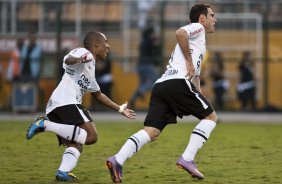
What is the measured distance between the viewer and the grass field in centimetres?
941

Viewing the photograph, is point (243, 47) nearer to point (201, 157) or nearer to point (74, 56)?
point (201, 157)

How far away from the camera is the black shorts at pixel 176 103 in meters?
9.10

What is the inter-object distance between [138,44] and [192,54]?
14.1 m

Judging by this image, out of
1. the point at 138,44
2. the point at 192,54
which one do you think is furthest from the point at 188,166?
the point at 138,44

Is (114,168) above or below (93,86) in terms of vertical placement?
below

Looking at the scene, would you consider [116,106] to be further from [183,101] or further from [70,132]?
[183,101]

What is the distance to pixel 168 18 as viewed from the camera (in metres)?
23.1

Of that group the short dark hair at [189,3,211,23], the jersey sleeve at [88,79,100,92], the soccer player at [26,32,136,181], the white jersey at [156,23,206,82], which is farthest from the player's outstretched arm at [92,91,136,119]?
the short dark hair at [189,3,211,23]

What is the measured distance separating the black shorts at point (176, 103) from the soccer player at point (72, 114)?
75cm

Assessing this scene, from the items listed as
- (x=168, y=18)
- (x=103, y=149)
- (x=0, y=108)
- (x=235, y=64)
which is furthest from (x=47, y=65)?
(x=103, y=149)

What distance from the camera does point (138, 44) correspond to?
2336 cm

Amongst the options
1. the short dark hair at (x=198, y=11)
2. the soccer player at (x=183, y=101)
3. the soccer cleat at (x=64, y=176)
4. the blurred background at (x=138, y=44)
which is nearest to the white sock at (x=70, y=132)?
the soccer cleat at (x=64, y=176)

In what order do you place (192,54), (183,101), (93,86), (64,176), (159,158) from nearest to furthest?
(64,176) < (183,101) < (192,54) < (93,86) < (159,158)

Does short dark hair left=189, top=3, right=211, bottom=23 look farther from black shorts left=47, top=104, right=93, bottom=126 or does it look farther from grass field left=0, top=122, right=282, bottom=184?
grass field left=0, top=122, right=282, bottom=184
